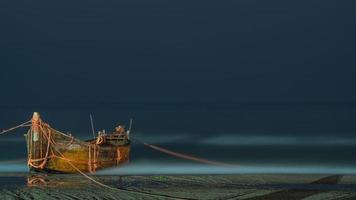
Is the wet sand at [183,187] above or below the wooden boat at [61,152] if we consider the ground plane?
below

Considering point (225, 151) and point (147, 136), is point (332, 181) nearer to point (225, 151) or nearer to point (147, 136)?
point (225, 151)

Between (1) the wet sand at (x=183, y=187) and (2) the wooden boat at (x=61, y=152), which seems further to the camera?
(2) the wooden boat at (x=61, y=152)

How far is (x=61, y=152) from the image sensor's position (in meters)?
18.4

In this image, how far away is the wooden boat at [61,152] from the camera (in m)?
17.8

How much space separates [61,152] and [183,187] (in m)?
4.62

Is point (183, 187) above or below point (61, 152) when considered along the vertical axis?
below

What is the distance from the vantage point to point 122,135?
70.1 feet

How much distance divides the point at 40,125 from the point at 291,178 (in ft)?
21.3

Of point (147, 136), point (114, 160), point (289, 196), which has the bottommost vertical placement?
point (289, 196)

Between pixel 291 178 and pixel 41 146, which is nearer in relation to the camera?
pixel 291 178

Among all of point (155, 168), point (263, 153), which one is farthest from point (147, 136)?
point (155, 168)

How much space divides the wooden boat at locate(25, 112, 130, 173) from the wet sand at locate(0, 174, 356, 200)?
21.1 inches

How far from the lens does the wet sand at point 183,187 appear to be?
1402 centimetres

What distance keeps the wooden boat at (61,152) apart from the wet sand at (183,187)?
1.76 ft
